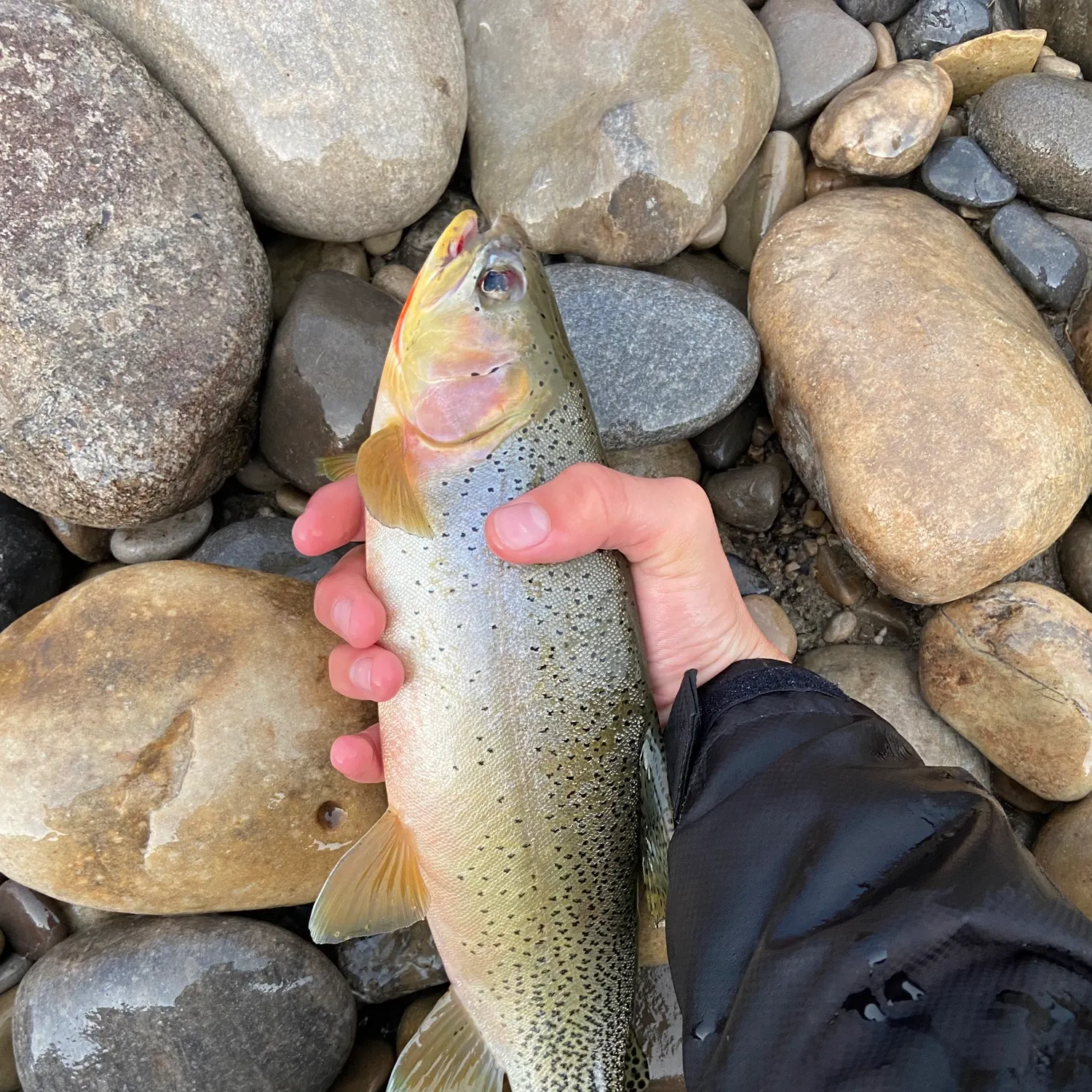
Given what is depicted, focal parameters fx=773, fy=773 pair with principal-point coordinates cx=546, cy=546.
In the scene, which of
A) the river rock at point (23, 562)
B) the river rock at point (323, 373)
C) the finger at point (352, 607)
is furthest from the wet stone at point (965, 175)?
the river rock at point (23, 562)

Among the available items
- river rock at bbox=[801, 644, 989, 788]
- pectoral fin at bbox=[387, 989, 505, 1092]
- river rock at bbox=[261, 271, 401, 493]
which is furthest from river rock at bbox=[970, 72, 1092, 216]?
pectoral fin at bbox=[387, 989, 505, 1092]

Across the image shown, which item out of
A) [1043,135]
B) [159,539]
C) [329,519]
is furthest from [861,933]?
[1043,135]

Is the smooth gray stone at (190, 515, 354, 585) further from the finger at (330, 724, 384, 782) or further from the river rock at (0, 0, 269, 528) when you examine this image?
the finger at (330, 724, 384, 782)

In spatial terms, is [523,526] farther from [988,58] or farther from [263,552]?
[988,58]

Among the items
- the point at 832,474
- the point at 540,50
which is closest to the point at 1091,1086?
the point at 832,474

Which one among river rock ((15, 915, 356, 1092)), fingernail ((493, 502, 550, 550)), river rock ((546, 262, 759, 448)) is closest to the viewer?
fingernail ((493, 502, 550, 550))

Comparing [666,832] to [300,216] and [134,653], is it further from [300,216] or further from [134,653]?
[300,216]

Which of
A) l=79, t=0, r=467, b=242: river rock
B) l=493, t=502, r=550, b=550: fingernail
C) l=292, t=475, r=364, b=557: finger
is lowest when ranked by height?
l=292, t=475, r=364, b=557: finger

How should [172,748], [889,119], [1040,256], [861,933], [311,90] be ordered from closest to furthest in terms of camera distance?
[861,933], [172,748], [311,90], [889,119], [1040,256]
